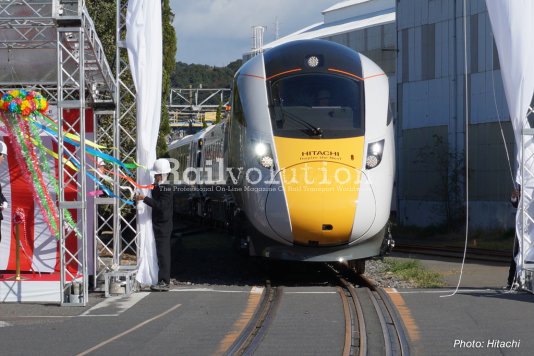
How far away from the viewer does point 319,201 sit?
1348cm

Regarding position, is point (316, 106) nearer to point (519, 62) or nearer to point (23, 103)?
point (519, 62)

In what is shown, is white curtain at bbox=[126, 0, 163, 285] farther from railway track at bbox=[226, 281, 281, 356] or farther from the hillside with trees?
the hillside with trees

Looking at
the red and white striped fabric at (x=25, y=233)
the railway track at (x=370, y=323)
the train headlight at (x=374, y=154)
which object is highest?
the train headlight at (x=374, y=154)

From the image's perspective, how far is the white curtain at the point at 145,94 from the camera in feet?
45.7

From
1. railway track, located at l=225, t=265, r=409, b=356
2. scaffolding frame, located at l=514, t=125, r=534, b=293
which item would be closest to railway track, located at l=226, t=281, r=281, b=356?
railway track, located at l=225, t=265, r=409, b=356

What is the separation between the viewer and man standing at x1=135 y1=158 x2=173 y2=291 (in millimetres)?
14031

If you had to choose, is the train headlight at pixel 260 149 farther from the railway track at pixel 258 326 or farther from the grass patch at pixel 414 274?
the grass patch at pixel 414 274

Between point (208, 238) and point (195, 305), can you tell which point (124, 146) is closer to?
point (208, 238)

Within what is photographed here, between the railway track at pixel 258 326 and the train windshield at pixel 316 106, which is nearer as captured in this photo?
the railway track at pixel 258 326

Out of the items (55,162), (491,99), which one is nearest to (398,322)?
(55,162)

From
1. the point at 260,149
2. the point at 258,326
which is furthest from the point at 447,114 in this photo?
Result: the point at 258,326

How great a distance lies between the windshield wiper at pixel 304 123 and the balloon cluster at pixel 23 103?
353 centimetres

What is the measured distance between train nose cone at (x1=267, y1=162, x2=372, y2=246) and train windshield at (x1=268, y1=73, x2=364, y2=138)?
645mm

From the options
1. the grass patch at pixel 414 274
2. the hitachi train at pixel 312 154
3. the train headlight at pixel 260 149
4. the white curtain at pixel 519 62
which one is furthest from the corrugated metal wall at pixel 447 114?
the train headlight at pixel 260 149
